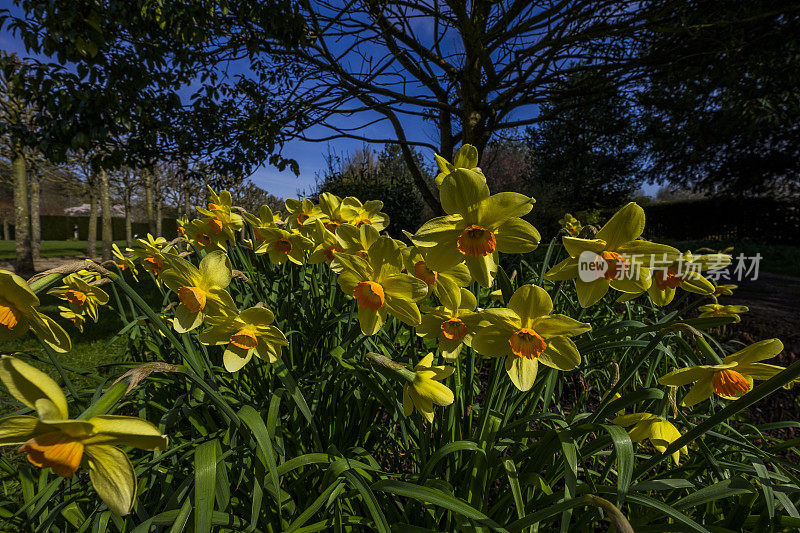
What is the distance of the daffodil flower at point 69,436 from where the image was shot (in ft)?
1.74

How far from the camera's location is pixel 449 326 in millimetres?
961

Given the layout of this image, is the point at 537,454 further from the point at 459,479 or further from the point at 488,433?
the point at 459,479

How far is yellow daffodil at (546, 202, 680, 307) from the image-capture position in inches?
30.1

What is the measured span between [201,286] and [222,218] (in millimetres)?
689

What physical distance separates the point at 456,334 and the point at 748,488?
0.73 m

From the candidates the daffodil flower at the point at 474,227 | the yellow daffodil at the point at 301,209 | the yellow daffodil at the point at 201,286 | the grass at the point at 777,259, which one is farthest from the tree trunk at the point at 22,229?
the grass at the point at 777,259

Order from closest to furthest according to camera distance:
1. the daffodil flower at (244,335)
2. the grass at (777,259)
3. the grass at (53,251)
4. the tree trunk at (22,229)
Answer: the daffodil flower at (244,335), the grass at (777,259), the tree trunk at (22,229), the grass at (53,251)

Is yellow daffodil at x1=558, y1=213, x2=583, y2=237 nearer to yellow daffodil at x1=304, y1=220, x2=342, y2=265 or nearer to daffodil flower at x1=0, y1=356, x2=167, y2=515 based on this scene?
yellow daffodil at x1=304, y1=220, x2=342, y2=265

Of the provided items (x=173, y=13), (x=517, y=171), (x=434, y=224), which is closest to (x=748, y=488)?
(x=434, y=224)

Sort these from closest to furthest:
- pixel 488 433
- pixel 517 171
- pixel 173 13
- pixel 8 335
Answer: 1. pixel 8 335
2. pixel 488 433
3. pixel 173 13
4. pixel 517 171

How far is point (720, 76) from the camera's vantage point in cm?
480

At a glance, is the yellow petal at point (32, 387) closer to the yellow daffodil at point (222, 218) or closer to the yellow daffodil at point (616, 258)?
the yellow daffodil at point (616, 258)

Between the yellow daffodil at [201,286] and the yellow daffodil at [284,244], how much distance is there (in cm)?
43

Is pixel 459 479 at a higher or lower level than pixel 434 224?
lower
